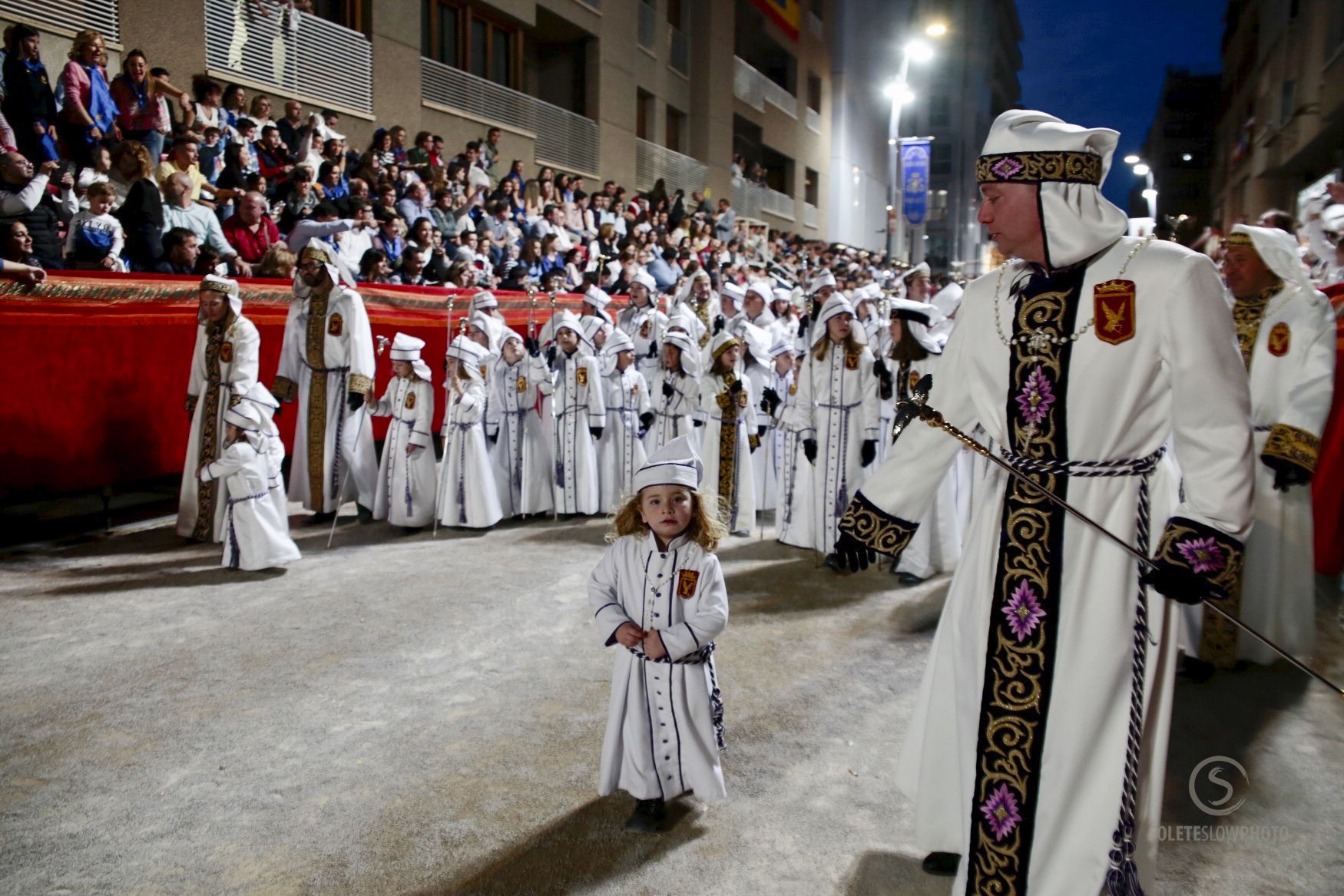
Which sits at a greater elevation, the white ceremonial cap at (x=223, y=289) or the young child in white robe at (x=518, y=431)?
the white ceremonial cap at (x=223, y=289)

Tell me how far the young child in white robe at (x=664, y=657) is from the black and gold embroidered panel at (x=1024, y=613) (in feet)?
3.45

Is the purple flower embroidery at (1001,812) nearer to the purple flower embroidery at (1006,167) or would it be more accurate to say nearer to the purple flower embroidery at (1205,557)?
the purple flower embroidery at (1205,557)

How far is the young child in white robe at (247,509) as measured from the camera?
259 inches

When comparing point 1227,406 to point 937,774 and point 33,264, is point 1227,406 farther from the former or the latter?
point 33,264

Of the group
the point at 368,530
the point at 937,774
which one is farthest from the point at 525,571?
the point at 937,774

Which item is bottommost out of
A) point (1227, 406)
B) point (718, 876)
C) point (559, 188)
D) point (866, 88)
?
point (718, 876)

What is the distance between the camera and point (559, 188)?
18.6 metres

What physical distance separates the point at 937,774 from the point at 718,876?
32.1 inches

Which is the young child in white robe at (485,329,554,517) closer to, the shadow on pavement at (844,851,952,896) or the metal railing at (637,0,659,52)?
the shadow on pavement at (844,851,952,896)

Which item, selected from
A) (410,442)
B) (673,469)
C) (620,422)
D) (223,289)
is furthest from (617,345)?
(673,469)

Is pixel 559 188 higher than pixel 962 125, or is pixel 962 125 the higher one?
pixel 962 125

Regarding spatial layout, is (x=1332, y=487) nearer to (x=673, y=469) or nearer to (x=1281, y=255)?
(x=1281, y=255)

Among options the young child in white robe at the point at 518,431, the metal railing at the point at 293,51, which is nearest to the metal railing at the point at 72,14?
the metal railing at the point at 293,51

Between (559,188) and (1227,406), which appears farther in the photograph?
(559,188)
